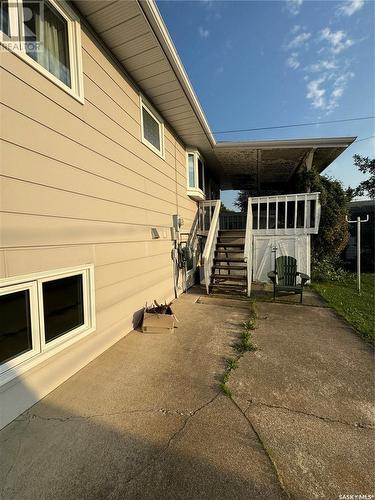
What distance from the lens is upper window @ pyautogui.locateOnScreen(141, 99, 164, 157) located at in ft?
13.8

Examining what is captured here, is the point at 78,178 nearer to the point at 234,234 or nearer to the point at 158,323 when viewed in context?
the point at 158,323

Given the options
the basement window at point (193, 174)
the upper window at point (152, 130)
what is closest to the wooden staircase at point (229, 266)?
the basement window at point (193, 174)

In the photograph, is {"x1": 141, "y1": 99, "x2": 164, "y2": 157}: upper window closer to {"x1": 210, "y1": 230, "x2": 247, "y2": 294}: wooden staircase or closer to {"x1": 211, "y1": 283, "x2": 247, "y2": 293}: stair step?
{"x1": 210, "y1": 230, "x2": 247, "y2": 294}: wooden staircase

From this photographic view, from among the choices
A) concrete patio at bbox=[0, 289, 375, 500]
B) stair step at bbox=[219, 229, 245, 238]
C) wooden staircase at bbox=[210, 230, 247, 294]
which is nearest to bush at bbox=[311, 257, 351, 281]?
wooden staircase at bbox=[210, 230, 247, 294]

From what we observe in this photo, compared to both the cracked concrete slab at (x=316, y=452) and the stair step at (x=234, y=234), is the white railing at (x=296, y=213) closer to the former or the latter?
the stair step at (x=234, y=234)

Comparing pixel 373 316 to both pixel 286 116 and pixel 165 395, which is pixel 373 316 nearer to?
pixel 165 395

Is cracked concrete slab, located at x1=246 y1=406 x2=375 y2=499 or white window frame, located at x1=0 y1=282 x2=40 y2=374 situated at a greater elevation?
white window frame, located at x1=0 y1=282 x2=40 y2=374

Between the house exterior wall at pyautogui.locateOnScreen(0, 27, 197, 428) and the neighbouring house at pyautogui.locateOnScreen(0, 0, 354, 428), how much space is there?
0.01 meters

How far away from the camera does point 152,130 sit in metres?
4.57

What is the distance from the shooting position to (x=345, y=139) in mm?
6102

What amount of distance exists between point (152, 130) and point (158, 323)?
3.55m

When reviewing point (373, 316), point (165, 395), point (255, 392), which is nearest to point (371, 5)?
point (373, 316)

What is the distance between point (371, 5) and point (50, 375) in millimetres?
7591

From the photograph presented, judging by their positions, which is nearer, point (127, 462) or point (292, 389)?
point (127, 462)
